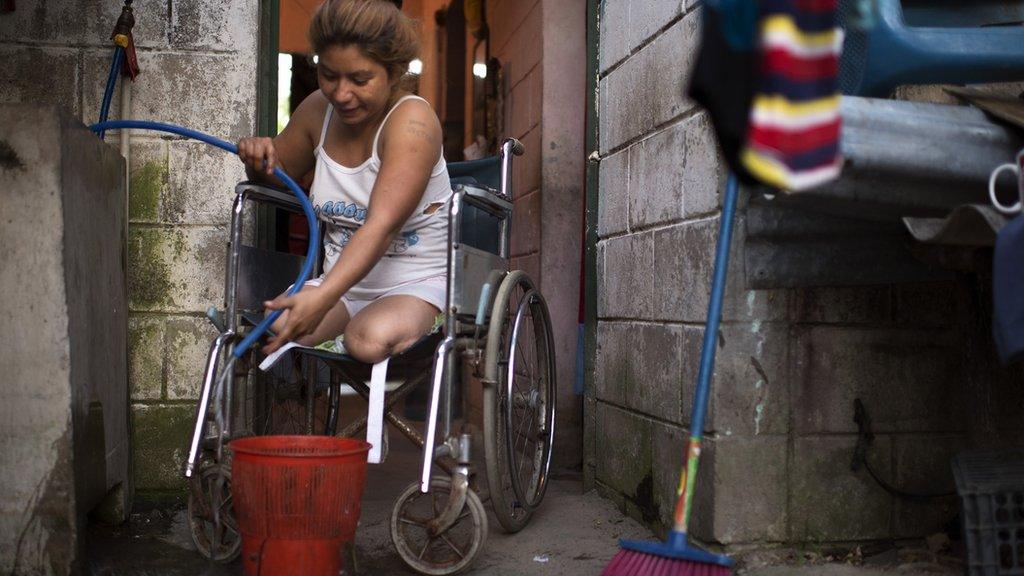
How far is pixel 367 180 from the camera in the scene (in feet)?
8.63

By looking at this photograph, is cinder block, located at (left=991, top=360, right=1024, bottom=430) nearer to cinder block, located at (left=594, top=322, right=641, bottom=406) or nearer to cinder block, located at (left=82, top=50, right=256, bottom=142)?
cinder block, located at (left=594, top=322, right=641, bottom=406)

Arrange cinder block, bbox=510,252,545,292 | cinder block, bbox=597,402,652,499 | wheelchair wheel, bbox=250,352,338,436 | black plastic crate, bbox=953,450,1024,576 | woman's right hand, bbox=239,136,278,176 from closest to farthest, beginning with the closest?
black plastic crate, bbox=953,450,1024,576
woman's right hand, bbox=239,136,278,176
wheelchair wheel, bbox=250,352,338,436
cinder block, bbox=597,402,652,499
cinder block, bbox=510,252,545,292

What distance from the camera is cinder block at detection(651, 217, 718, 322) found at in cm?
245

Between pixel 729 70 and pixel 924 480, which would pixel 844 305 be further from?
pixel 729 70

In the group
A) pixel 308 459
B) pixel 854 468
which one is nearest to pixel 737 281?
pixel 854 468

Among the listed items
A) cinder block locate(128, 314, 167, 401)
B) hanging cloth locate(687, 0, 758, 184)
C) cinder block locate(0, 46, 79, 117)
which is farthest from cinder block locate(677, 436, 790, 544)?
cinder block locate(0, 46, 79, 117)

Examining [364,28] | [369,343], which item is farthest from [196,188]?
[369,343]

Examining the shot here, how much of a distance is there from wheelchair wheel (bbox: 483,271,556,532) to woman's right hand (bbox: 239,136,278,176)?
67cm

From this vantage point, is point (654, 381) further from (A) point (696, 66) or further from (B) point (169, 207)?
(B) point (169, 207)

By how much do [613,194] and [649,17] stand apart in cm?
58

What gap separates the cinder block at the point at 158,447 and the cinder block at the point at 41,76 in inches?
36.7

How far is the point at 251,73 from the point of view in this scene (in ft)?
10.4

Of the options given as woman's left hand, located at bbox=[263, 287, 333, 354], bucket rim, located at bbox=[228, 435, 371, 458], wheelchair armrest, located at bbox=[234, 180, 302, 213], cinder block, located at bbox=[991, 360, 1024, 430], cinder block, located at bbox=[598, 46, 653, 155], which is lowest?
bucket rim, located at bbox=[228, 435, 371, 458]

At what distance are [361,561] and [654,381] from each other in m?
0.93
